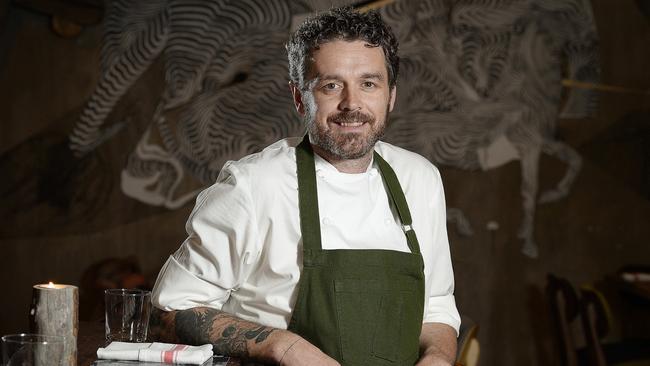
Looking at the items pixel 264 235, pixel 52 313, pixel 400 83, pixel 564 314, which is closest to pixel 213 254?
pixel 264 235

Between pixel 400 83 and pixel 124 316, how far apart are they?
2.81 metres

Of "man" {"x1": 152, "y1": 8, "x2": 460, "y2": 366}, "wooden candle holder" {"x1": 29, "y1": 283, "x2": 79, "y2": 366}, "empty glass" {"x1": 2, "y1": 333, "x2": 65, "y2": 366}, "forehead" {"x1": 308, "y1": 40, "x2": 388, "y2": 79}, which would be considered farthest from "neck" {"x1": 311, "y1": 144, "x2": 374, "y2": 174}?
"empty glass" {"x1": 2, "y1": 333, "x2": 65, "y2": 366}

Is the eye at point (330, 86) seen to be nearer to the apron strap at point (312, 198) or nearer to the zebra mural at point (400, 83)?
the apron strap at point (312, 198)

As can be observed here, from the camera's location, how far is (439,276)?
7.36 feet

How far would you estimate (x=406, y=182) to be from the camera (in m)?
2.27

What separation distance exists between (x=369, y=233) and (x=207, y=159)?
2494 mm

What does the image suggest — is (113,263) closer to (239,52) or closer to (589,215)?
(239,52)

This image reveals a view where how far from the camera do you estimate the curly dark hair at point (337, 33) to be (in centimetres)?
211

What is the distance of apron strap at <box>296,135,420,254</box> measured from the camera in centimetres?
202

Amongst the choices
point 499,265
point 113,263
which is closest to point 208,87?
point 113,263

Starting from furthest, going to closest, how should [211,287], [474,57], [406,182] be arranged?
[474,57] < [406,182] < [211,287]

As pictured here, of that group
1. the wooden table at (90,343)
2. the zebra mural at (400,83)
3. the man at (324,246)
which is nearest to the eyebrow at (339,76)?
the man at (324,246)

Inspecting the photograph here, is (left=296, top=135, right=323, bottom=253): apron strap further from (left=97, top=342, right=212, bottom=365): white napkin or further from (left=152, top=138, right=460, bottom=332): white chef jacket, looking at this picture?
(left=97, top=342, right=212, bottom=365): white napkin

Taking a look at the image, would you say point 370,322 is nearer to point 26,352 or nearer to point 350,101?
point 350,101
